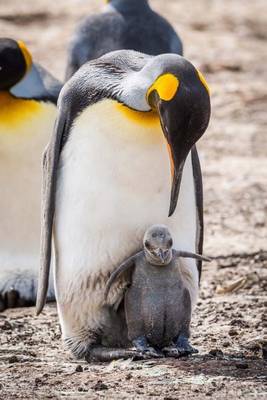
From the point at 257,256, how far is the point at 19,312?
1534 mm

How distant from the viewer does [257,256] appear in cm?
795

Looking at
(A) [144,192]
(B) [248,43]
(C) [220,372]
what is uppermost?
(A) [144,192]

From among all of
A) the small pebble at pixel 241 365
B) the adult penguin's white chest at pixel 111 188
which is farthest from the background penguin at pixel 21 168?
the small pebble at pixel 241 365

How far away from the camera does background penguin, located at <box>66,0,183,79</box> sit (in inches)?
364

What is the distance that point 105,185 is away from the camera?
5.66 meters

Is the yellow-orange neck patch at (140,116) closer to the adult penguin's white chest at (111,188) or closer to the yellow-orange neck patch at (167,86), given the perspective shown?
the adult penguin's white chest at (111,188)

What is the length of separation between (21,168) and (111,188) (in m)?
1.85

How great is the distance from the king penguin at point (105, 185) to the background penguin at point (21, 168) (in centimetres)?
148

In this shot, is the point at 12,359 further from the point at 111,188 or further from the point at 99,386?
the point at 111,188

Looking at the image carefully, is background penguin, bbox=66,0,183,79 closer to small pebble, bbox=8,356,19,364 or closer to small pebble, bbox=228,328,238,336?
small pebble, bbox=228,328,238,336

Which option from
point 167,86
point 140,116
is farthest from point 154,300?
point 167,86

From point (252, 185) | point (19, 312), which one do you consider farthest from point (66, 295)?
point (252, 185)

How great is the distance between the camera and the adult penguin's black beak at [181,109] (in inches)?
209

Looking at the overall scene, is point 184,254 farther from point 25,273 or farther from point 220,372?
point 25,273
